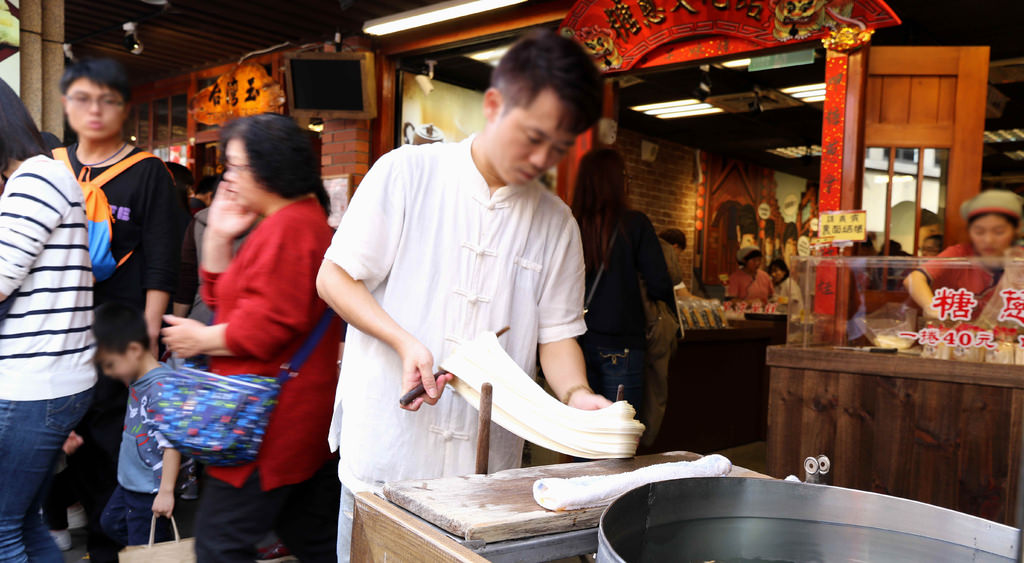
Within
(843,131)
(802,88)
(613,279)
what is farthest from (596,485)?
(802,88)

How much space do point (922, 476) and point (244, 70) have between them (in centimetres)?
621

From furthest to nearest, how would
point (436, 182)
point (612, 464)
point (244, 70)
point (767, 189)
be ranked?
point (767, 189) → point (244, 70) → point (436, 182) → point (612, 464)

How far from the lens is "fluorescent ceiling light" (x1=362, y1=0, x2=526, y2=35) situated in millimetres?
5496

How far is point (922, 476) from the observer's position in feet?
10.6

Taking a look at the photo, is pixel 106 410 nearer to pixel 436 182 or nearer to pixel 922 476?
pixel 436 182

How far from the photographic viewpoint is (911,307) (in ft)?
10.9

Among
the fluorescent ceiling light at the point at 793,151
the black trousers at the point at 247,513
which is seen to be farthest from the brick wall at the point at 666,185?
the black trousers at the point at 247,513

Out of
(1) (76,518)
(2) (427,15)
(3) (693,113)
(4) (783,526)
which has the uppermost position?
(2) (427,15)

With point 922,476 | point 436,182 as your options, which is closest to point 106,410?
point 436,182

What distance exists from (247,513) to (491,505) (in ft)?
2.33

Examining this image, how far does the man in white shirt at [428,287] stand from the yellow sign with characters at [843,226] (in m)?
2.77

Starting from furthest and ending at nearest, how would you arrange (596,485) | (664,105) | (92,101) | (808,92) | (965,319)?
(664,105)
(808,92)
(965,319)
(92,101)
(596,485)

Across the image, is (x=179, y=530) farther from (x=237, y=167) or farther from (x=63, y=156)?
(x=237, y=167)

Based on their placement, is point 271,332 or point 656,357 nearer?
point 271,332
